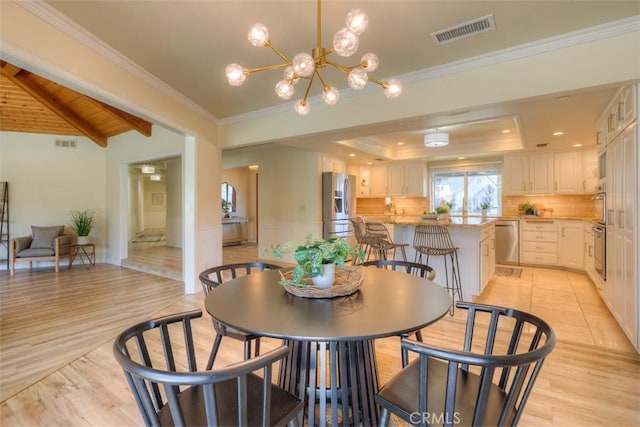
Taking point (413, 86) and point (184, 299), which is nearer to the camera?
point (413, 86)

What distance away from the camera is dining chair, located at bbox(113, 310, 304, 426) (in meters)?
0.82

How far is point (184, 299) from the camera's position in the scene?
3.98 m

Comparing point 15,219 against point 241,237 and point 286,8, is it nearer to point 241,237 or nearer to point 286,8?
point 241,237

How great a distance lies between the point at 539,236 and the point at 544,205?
0.95 m

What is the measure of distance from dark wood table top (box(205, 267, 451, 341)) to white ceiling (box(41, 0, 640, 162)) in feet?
6.29

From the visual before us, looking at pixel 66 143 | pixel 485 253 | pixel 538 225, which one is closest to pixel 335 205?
pixel 485 253

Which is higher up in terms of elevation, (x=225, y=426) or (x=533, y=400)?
(x=225, y=426)

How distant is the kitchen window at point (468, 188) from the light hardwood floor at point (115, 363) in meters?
2.43

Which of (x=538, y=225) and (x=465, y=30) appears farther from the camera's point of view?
(x=538, y=225)

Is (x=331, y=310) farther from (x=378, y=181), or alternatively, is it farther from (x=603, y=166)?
(x=378, y=181)

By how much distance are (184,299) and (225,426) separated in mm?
3316

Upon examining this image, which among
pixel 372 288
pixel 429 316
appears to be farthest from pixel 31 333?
pixel 429 316

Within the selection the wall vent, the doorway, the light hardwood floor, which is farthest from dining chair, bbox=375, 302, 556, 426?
the wall vent

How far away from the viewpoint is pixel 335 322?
1.19m
